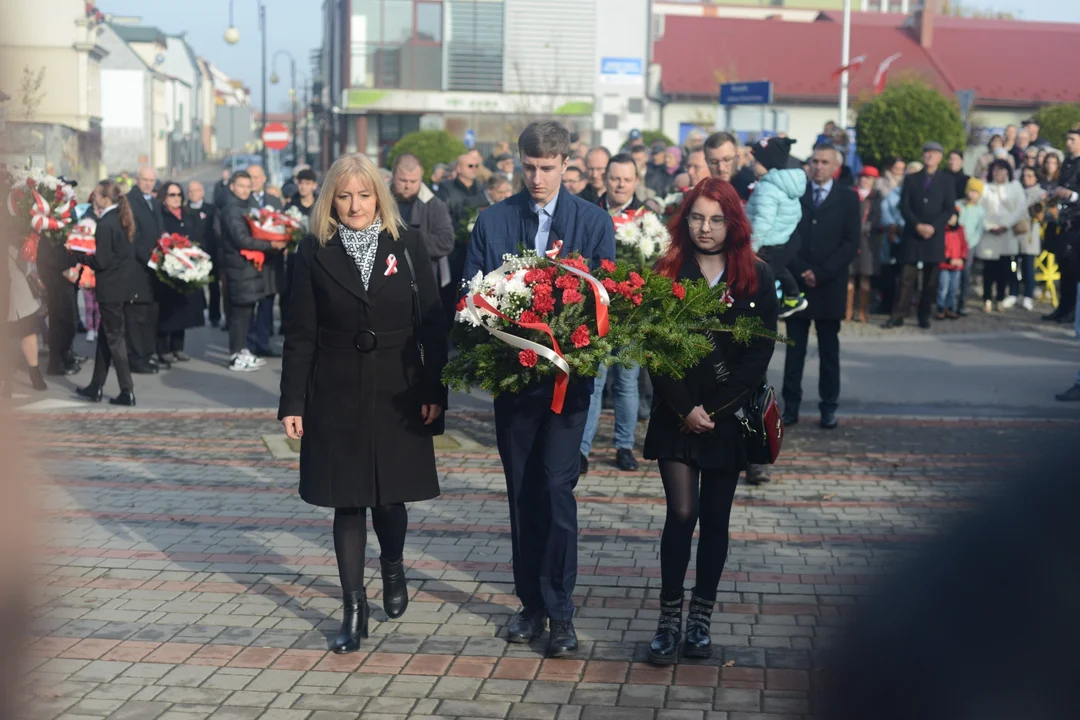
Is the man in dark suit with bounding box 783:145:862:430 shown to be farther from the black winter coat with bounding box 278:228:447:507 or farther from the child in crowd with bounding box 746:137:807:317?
the black winter coat with bounding box 278:228:447:507

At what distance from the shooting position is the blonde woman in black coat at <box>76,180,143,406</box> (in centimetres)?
1219

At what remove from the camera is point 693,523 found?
560 centimetres

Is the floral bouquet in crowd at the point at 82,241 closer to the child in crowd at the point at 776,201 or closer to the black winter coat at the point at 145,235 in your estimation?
the black winter coat at the point at 145,235

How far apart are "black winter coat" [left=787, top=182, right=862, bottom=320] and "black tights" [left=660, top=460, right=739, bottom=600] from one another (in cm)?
489

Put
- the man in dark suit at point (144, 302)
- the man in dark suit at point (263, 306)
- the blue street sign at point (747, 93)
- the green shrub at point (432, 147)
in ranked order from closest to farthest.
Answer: the man in dark suit at point (144, 302)
the man in dark suit at point (263, 306)
the blue street sign at point (747, 93)
the green shrub at point (432, 147)

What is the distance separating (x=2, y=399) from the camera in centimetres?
171

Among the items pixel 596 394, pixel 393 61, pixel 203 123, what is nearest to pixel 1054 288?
pixel 596 394

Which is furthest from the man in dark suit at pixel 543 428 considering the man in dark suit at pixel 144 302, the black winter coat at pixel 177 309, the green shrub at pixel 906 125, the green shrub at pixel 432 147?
the green shrub at pixel 432 147

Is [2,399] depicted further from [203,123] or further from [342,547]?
[203,123]

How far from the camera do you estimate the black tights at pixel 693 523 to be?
18.2ft

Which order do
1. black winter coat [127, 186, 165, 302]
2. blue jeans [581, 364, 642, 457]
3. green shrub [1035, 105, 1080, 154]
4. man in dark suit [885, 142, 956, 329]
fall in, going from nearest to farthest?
blue jeans [581, 364, 642, 457] → black winter coat [127, 186, 165, 302] → man in dark suit [885, 142, 956, 329] → green shrub [1035, 105, 1080, 154]

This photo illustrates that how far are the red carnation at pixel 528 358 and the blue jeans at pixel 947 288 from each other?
13.2 m

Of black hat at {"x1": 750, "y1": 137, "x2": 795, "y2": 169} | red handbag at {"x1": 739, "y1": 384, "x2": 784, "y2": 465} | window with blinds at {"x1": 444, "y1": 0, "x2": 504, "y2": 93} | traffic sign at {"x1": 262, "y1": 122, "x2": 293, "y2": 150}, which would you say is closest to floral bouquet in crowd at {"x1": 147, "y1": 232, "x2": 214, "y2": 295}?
black hat at {"x1": 750, "y1": 137, "x2": 795, "y2": 169}

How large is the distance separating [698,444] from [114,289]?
848cm
